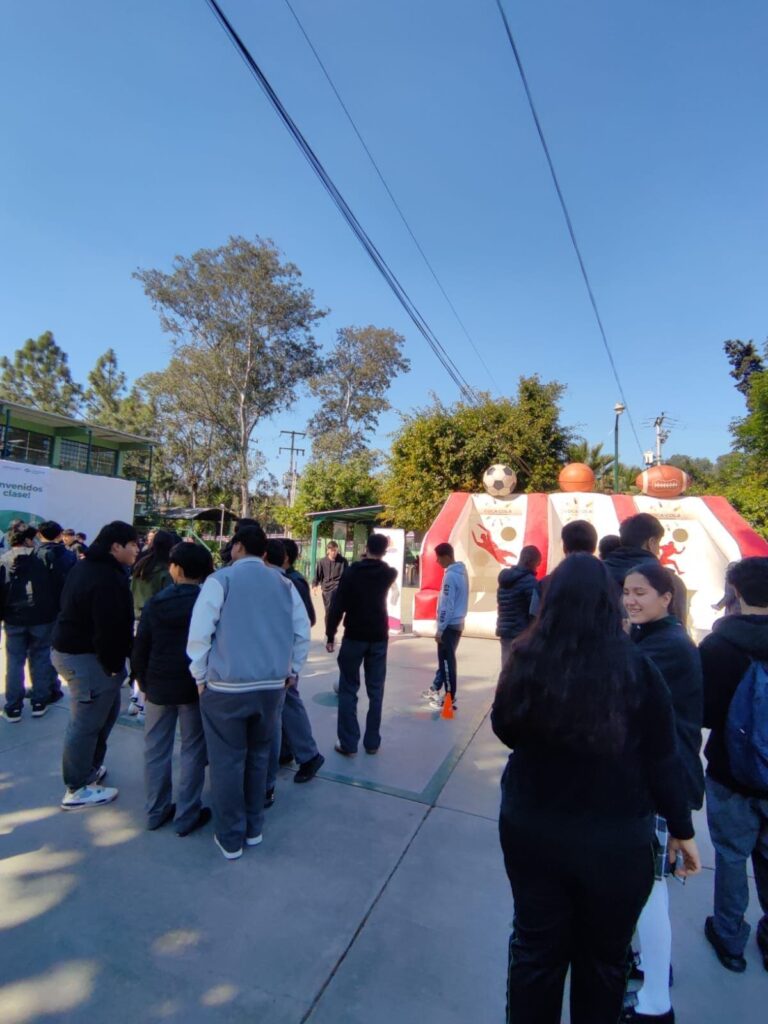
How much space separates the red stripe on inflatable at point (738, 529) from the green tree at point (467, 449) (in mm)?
4734

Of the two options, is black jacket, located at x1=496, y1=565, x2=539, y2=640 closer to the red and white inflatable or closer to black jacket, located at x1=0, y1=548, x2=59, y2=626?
black jacket, located at x1=0, y1=548, x2=59, y2=626

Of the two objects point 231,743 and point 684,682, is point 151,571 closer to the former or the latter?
point 231,743

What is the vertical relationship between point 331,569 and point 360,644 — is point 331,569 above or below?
above

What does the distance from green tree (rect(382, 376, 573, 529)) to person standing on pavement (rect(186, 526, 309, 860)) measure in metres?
10.3

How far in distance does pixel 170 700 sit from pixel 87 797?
923 millimetres

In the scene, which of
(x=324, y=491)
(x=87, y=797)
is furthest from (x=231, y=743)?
(x=324, y=491)

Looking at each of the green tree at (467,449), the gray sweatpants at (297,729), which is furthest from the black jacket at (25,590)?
the green tree at (467,449)

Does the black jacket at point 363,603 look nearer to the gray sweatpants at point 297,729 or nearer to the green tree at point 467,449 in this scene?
the gray sweatpants at point 297,729

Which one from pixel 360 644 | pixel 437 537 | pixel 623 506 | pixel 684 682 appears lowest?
pixel 360 644

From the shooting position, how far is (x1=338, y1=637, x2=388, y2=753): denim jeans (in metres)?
4.06

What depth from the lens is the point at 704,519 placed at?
29.1 ft

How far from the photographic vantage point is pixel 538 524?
30.5 feet

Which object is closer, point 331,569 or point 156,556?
point 156,556

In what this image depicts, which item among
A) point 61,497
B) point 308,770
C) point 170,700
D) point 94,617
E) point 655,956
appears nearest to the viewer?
point 655,956
